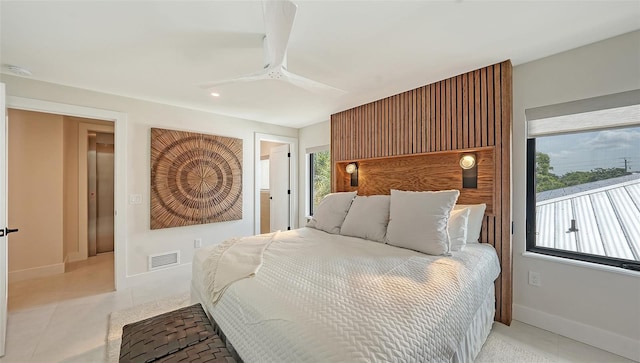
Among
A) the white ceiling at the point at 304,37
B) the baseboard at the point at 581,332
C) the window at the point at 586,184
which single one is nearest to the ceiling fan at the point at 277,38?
the white ceiling at the point at 304,37

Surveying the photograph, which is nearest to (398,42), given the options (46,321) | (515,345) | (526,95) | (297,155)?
(526,95)

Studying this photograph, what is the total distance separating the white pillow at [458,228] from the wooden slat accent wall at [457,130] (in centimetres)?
34

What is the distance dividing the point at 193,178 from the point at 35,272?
2.38 metres

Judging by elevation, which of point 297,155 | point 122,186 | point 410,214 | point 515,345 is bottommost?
point 515,345

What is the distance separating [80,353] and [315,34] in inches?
118

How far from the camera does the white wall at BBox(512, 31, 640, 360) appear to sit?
5.99 ft

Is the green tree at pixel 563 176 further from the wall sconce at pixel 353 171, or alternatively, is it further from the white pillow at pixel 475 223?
the wall sconce at pixel 353 171

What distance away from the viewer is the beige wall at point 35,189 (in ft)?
10.7

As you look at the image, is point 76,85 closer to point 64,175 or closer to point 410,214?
point 64,175

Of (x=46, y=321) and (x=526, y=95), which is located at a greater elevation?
(x=526, y=95)

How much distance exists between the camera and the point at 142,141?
10.8ft

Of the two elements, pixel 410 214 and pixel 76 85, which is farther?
pixel 76 85

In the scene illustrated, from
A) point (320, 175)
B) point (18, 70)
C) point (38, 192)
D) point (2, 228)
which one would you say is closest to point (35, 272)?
point (38, 192)

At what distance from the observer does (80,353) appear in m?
1.88
